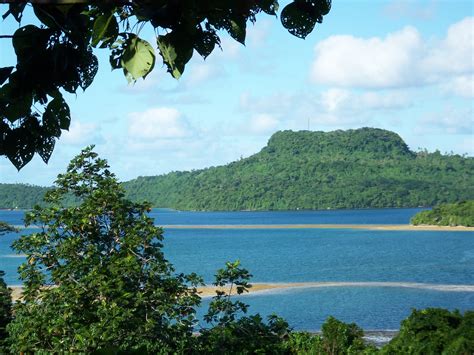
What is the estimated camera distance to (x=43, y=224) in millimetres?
10242

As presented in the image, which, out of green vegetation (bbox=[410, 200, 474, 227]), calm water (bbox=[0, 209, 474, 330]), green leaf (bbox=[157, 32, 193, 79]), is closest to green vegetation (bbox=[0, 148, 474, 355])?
green leaf (bbox=[157, 32, 193, 79])

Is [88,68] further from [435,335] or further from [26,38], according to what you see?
[435,335]

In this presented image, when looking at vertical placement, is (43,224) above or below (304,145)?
below

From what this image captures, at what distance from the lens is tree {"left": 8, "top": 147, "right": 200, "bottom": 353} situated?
898 centimetres

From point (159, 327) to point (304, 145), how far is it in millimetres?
188566

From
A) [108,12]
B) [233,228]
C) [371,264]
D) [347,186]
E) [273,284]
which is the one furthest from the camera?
[347,186]

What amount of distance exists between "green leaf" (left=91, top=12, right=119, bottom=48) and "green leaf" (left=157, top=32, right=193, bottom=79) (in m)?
0.10

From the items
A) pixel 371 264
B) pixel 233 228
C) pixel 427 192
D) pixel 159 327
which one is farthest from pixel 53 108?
pixel 427 192

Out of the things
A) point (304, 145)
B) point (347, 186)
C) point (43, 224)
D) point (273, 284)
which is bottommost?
point (273, 284)

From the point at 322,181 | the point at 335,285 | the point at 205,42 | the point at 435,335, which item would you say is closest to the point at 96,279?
the point at 435,335

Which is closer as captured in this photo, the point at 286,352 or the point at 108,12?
the point at 108,12

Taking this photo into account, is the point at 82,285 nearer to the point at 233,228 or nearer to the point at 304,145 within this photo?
the point at 233,228

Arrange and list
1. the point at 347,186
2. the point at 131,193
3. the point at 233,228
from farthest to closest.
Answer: the point at 131,193
the point at 347,186
the point at 233,228

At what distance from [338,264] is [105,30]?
188ft
